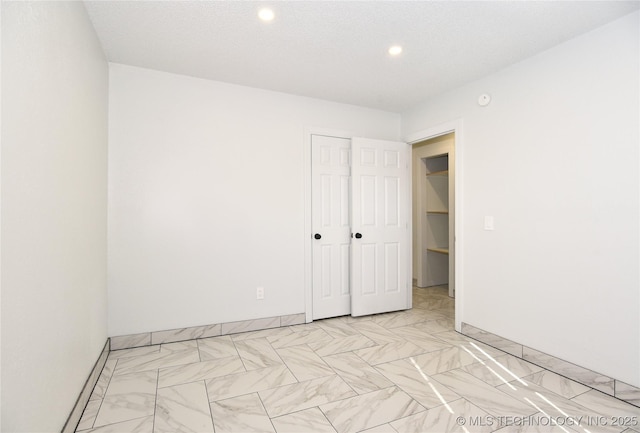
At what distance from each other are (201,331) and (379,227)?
2295mm

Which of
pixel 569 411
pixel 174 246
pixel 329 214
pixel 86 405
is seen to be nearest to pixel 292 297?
pixel 329 214

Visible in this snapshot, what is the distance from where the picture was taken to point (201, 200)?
3160mm

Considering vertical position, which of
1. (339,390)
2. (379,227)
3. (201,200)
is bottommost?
(339,390)

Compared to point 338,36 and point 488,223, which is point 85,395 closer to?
point 338,36

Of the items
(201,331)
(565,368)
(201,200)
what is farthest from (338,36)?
(565,368)

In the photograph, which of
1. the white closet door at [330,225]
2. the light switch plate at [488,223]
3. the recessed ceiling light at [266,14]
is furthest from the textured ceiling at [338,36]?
the light switch plate at [488,223]

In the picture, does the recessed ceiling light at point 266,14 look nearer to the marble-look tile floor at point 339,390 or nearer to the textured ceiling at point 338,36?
the textured ceiling at point 338,36

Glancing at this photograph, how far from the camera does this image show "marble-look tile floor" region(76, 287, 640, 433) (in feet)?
6.10

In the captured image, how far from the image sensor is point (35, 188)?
4.44ft

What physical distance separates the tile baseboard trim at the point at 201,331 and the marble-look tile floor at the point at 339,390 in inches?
2.8

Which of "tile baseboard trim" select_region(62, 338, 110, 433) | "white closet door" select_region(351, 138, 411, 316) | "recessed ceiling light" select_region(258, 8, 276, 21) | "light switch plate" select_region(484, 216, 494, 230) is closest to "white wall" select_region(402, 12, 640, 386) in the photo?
"light switch plate" select_region(484, 216, 494, 230)

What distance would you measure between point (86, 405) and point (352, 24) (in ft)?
10.2

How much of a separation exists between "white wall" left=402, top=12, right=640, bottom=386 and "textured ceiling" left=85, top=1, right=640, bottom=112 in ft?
0.84

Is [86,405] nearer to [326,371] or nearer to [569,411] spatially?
[326,371]
